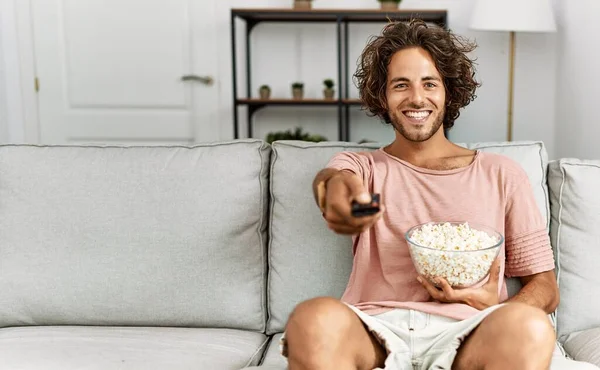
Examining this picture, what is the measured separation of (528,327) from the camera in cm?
129

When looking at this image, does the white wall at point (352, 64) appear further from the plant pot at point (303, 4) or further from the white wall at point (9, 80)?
the plant pot at point (303, 4)

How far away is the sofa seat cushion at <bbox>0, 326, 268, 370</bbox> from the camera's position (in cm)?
164

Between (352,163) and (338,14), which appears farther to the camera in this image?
(338,14)

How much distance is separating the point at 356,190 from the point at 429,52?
0.54 m

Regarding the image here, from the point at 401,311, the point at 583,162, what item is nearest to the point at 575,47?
the point at 583,162

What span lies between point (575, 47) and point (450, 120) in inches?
69.8

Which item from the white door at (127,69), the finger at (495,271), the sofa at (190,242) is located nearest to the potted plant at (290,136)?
the white door at (127,69)

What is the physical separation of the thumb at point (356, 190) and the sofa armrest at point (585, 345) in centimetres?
70

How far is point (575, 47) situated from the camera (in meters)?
3.35

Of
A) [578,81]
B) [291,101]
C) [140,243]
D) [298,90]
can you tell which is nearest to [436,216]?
[140,243]

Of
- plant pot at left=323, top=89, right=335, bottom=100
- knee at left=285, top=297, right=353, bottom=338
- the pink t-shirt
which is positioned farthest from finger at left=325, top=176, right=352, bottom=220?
plant pot at left=323, top=89, right=335, bottom=100

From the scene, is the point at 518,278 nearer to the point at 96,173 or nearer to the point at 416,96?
the point at 416,96

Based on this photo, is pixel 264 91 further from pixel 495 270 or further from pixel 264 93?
pixel 495 270

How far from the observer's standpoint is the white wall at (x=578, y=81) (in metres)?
3.01
